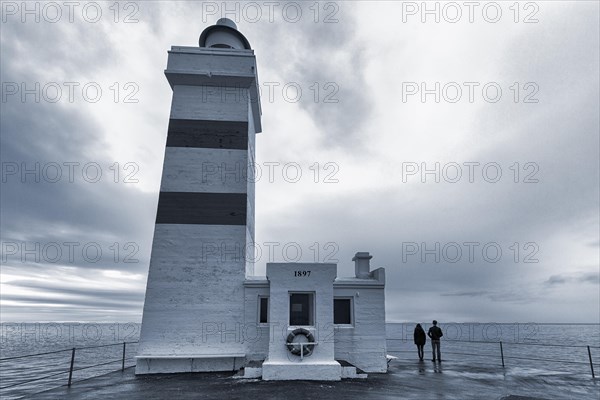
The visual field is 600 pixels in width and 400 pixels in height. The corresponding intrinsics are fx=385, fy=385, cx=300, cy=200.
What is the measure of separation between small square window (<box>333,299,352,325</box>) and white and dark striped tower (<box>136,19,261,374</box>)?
10.6 ft

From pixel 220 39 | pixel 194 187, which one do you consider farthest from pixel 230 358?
pixel 220 39

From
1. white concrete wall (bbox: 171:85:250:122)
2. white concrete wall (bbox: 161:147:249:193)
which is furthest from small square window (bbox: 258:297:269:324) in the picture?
white concrete wall (bbox: 171:85:250:122)

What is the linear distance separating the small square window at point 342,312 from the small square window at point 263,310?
2.36m

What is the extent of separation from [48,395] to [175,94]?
1080 cm

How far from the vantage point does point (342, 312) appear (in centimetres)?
1348

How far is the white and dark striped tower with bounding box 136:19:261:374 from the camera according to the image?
12688mm

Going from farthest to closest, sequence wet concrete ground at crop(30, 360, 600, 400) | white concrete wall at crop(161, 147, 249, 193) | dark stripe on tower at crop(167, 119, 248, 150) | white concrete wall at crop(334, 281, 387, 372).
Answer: dark stripe on tower at crop(167, 119, 248, 150)
white concrete wall at crop(161, 147, 249, 193)
white concrete wall at crop(334, 281, 387, 372)
wet concrete ground at crop(30, 360, 600, 400)

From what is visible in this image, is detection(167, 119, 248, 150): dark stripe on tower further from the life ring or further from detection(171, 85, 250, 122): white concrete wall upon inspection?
the life ring

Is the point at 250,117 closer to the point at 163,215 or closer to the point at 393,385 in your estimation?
the point at 163,215

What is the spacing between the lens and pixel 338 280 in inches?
534

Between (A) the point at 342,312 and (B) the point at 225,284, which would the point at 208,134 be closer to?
(B) the point at 225,284

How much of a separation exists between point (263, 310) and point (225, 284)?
1589mm

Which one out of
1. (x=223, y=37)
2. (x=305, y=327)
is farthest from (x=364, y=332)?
(x=223, y=37)

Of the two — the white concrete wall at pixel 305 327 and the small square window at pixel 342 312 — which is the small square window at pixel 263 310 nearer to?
the white concrete wall at pixel 305 327
